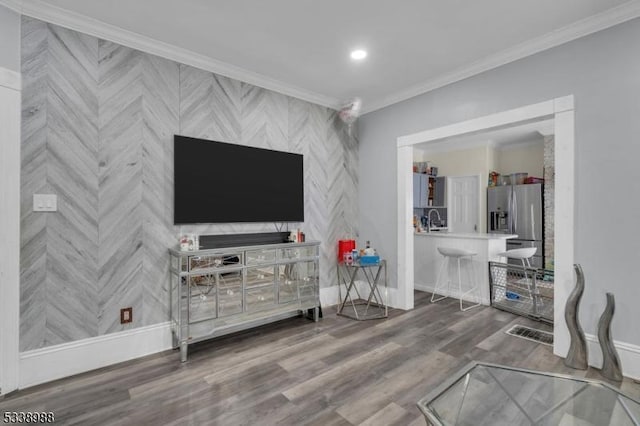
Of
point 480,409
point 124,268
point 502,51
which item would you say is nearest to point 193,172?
point 124,268

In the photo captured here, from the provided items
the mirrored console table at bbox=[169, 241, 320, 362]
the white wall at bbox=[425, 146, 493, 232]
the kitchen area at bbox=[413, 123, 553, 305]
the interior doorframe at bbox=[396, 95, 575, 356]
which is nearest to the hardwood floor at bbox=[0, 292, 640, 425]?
the mirrored console table at bbox=[169, 241, 320, 362]

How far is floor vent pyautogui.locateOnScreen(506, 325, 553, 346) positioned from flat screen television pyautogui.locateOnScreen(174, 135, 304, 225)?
8.36ft

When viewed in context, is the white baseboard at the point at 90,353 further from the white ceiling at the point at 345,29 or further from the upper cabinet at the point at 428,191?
the upper cabinet at the point at 428,191

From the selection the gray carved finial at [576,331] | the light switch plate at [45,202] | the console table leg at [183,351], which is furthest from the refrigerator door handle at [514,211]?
the light switch plate at [45,202]

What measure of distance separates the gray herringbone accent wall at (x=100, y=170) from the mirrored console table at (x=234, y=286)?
335 mm

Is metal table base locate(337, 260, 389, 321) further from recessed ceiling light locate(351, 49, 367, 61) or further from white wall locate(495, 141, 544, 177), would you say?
white wall locate(495, 141, 544, 177)

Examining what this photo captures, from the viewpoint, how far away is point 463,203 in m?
6.84

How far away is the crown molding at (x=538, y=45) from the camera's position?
230cm

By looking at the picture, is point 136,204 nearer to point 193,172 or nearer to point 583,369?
point 193,172

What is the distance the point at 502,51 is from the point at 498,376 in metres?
2.76

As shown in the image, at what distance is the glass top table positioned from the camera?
128 cm

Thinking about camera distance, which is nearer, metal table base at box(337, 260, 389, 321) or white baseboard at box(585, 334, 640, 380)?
white baseboard at box(585, 334, 640, 380)

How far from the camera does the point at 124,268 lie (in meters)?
2.61

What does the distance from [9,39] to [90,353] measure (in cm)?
233
